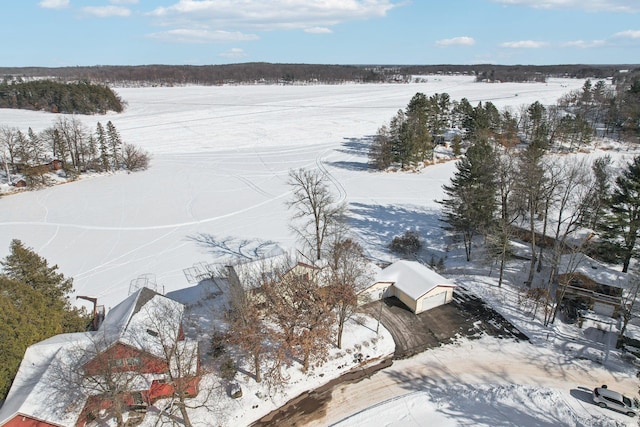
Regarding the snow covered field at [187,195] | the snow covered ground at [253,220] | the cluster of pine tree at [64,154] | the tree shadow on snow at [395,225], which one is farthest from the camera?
the cluster of pine tree at [64,154]

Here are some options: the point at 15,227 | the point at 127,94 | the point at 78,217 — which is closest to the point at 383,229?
the point at 78,217

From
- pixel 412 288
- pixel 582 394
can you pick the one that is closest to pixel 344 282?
pixel 412 288

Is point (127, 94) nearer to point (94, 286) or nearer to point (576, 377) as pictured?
point (94, 286)

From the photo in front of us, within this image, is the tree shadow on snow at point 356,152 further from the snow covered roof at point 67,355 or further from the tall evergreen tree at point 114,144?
the snow covered roof at point 67,355

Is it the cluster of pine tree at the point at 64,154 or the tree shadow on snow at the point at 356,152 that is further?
the tree shadow on snow at the point at 356,152

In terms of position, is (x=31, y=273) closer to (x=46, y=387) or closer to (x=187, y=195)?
(x=46, y=387)

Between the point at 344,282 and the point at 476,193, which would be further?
the point at 476,193

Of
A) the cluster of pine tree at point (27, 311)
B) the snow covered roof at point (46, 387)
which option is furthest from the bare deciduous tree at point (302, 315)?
the cluster of pine tree at point (27, 311)
